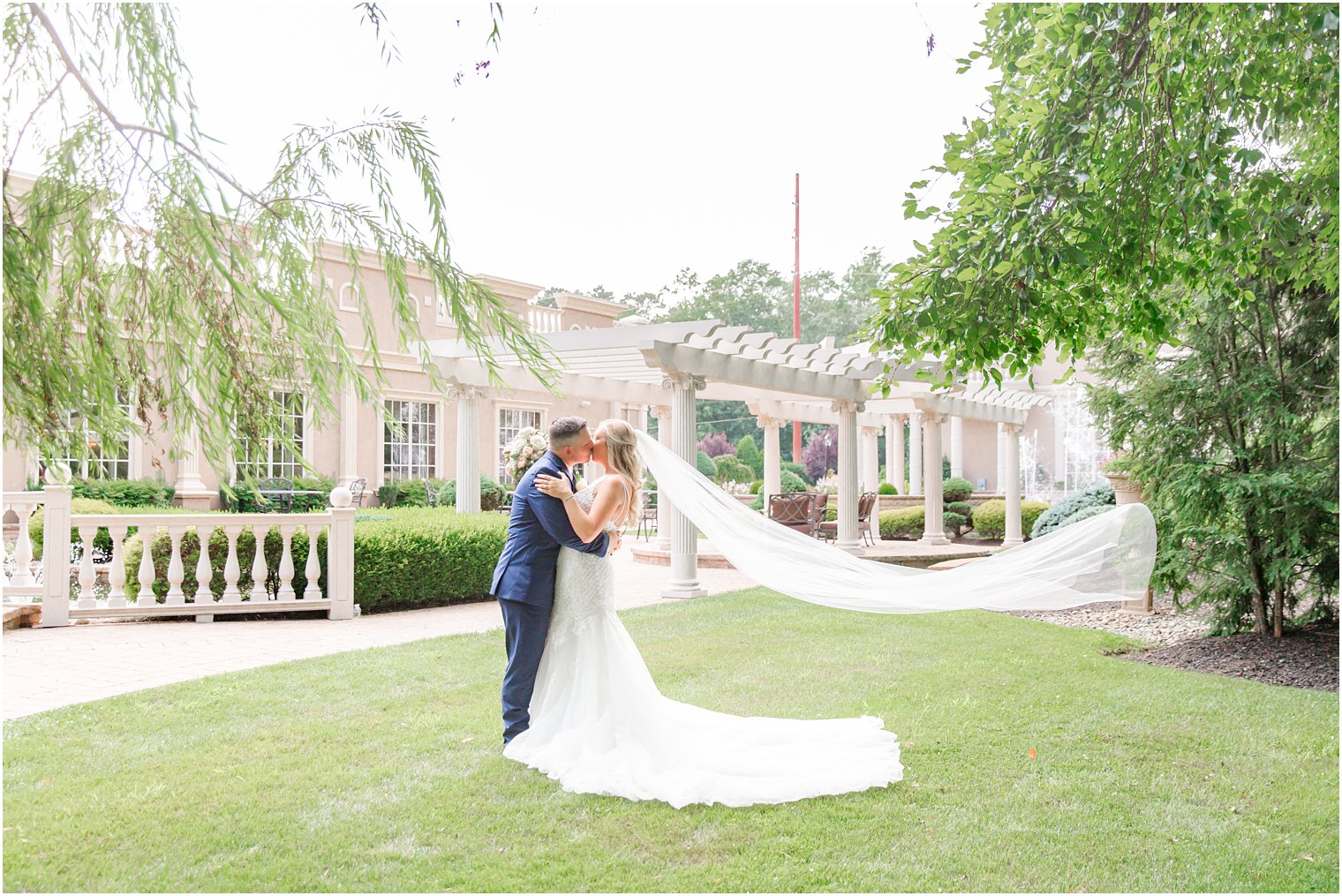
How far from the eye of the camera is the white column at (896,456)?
21359 millimetres

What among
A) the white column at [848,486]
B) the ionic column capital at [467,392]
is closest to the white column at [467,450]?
the ionic column capital at [467,392]

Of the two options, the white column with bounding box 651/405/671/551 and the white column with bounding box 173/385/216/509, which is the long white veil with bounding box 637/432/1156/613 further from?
the white column with bounding box 173/385/216/509

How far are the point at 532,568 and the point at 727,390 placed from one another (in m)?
11.3

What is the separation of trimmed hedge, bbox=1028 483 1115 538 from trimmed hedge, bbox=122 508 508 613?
701 centimetres

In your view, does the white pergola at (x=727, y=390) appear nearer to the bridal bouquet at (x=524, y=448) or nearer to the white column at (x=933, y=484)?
the white column at (x=933, y=484)

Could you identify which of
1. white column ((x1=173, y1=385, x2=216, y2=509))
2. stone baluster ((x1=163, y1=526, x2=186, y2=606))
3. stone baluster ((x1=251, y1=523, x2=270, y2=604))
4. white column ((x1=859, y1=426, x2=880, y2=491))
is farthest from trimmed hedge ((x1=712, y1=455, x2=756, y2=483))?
stone baluster ((x1=163, y1=526, x2=186, y2=606))

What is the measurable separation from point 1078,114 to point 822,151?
27.9 m

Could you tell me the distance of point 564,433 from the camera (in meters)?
4.62

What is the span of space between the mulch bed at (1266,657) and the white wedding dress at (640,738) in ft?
11.3

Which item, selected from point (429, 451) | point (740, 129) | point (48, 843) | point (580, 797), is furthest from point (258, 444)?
point (740, 129)

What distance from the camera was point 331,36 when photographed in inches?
152

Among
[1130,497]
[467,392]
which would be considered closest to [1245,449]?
[1130,497]

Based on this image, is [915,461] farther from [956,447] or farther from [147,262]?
[147,262]

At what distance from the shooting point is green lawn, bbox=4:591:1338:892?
127 inches
